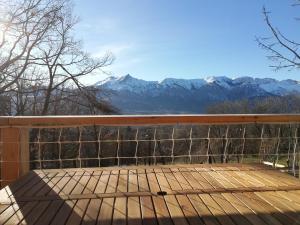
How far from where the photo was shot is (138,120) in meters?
3.18

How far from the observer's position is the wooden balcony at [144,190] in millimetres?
1895

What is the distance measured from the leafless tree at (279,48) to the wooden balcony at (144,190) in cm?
139

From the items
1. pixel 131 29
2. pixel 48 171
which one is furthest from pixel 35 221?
pixel 131 29

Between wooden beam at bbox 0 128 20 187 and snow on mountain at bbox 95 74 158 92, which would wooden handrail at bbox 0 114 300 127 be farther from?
snow on mountain at bbox 95 74 158 92

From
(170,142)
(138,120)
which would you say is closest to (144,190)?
(138,120)

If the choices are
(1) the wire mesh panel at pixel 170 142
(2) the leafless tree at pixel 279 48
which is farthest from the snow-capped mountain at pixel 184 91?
(2) the leafless tree at pixel 279 48

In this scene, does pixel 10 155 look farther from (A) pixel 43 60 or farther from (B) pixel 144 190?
(A) pixel 43 60

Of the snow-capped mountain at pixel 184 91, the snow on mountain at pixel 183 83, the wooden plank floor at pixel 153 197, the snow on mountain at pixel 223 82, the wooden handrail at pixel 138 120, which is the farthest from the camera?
the snow on mountain at pixel 183 83

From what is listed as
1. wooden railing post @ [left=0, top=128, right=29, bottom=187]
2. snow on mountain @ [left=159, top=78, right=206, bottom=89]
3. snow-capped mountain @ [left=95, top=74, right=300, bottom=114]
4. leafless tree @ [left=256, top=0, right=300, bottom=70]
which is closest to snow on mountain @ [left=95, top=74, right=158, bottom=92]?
snow-capped mountain @ [left=95, top=74, right=300, bottom=114]

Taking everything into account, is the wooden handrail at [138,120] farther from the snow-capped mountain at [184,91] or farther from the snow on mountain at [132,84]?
the snow on mountain at [132,84]

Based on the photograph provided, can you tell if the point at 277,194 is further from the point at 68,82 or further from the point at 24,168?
the point at 68,82

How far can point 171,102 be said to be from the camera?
108 m

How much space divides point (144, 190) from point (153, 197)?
150mm

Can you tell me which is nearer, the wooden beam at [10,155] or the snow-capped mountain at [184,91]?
the wooden beam at [10,155]
